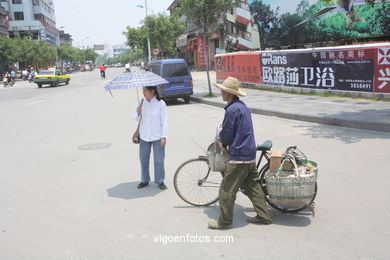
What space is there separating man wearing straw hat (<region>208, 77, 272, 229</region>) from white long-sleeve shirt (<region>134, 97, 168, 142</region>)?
1.53 metres

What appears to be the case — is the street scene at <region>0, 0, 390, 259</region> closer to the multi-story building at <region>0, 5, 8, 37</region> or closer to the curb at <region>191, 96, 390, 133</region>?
the curb at <region>191, 96, 390, 133</region>

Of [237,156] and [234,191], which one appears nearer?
[237,156]

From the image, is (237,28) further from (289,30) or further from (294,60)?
(294,60)

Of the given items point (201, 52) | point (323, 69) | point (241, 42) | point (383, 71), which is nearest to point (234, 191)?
point (383, 71)

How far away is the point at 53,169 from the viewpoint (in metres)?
6.80

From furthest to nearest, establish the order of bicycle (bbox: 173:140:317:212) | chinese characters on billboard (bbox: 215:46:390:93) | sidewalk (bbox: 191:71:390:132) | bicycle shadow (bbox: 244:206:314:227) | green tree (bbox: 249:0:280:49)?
green tree (bbox: 249:0:280:49)
chinese characters on billboard (bbox: 215:46:390:93)
sidewalk (bbox: 191:71:390:132)
bicycle (bbox: 173:140:317:212)
bicycle shadow (bbox: 244:206:314:227)

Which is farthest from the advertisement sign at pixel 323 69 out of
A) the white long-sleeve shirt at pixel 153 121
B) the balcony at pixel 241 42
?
the balcony at pixel 241 42

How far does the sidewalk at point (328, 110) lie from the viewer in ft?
29.9

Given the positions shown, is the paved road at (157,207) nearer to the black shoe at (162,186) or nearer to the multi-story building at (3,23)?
the black shoe at (162,186)

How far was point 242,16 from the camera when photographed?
1460 inches

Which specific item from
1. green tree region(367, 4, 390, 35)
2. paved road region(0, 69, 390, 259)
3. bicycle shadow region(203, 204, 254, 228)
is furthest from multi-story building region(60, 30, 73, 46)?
bicycle shadow region(203, 204, 254, 228)

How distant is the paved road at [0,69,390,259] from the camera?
3.65 m

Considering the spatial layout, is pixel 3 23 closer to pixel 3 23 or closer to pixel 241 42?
pixel 3 23

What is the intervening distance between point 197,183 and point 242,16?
3464cm
